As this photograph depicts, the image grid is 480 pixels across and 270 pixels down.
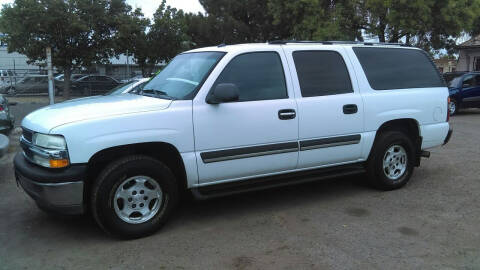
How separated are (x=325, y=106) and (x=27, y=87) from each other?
1410 centimetres

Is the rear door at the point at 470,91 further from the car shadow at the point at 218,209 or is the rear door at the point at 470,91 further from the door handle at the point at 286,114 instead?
the door handle at the point at 286,114

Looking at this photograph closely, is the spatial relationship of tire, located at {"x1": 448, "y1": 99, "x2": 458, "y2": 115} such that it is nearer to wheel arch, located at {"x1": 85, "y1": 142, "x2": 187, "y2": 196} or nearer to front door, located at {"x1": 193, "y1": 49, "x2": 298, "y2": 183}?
front door, located at {"x1": 193, "y1": 49, "x2": 298, "y2": 183}

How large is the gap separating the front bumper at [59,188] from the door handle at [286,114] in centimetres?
202

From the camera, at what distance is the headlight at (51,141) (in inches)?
143

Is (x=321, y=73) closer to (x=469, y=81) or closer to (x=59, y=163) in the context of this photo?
(x=59, y=163)

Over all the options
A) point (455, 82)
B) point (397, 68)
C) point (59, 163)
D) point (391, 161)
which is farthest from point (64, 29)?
point (391, 161)

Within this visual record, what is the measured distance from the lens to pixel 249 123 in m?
4.31

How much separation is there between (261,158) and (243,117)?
19.3 inches

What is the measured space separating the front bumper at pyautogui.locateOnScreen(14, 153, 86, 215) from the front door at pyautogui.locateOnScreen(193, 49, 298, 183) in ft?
3.68

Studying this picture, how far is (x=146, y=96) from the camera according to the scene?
14.9 feet

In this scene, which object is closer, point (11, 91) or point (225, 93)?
point (225, 93)

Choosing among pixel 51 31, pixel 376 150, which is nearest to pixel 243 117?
pixel 376 150

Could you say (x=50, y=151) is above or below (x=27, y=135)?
below

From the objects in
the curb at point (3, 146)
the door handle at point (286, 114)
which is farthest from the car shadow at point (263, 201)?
the curb at point (3, 146)
